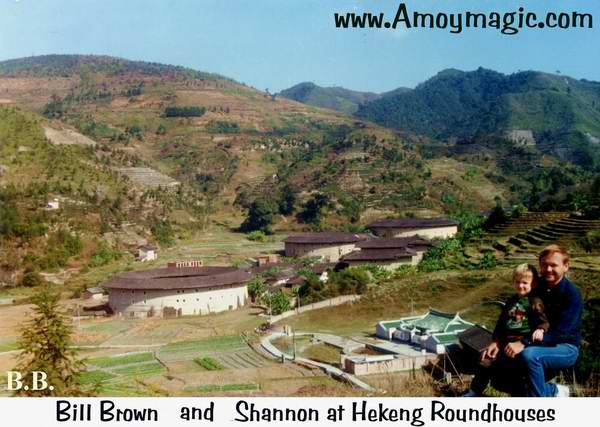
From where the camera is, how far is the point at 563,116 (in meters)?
97.6

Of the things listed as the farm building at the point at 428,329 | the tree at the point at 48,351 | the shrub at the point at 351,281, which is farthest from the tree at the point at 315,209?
the tree at the point at 48,351

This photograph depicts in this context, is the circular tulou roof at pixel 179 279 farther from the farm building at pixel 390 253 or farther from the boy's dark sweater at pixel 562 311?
the boy's dark sweater at pixel 562 311

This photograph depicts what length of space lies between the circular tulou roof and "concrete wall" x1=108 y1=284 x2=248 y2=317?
25 centimetres

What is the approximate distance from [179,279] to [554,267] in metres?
20.4

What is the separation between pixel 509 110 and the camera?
106m

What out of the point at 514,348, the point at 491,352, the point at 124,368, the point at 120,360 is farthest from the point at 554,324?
the point at 120,360

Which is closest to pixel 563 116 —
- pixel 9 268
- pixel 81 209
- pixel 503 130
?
pixel 503 130

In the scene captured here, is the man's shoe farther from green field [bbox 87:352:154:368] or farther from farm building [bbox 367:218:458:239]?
farm building [bbox 367:218:458:239]

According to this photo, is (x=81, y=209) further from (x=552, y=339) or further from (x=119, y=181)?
(x=552, y=339)

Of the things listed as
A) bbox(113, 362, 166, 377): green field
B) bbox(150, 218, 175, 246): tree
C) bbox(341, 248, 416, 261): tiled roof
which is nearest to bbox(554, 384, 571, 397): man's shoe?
bbox(113, 362, 166, 377): green field

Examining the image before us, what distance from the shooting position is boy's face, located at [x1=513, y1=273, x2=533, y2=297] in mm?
5137

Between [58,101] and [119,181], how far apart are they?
58.4 metres

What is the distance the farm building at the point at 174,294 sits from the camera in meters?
23.7

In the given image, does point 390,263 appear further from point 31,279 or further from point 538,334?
point 538,334
